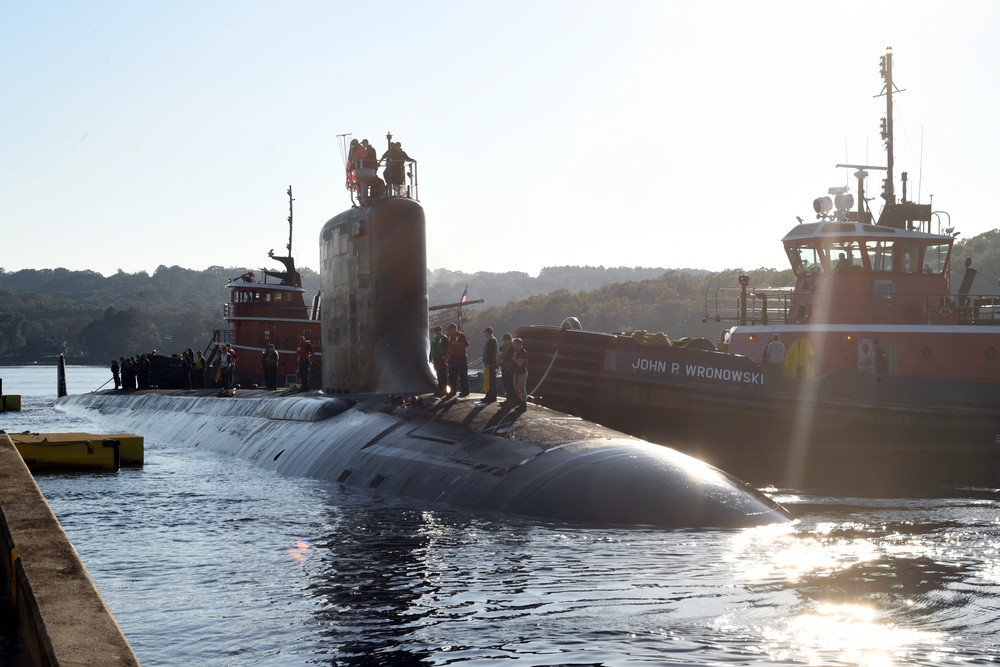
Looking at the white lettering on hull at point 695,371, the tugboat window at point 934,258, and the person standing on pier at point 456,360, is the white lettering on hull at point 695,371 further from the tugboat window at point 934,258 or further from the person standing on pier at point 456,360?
the person standing on pier at point 456,360

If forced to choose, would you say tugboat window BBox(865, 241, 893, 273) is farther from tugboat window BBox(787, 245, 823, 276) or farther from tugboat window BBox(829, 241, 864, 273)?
tugboat window BBox(787, 245, 823, 276)

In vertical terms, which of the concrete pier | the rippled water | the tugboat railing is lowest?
the rippled water

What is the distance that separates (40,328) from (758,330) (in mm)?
184713

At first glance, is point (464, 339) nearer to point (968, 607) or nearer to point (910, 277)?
point (968, 607)

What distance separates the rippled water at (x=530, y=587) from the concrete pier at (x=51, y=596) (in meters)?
0.99

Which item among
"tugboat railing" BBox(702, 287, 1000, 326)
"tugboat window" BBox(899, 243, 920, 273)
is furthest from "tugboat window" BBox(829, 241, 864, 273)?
"tugboat window" BBox(899, 243, 920, 273)

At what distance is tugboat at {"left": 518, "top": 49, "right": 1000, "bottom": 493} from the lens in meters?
23.7

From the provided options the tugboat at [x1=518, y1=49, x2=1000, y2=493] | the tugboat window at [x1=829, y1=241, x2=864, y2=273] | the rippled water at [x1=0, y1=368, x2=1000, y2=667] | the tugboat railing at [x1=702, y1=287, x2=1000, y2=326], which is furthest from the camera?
the tugboat window at [x1=829, y1=241, x2=864, y2=273]

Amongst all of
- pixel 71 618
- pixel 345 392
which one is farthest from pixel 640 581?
pixel 345 392

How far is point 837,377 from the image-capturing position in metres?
23.9

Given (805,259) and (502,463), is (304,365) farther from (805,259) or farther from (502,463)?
(502,463)

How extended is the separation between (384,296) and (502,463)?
6190mm

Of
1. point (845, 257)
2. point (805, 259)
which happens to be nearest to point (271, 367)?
point (805, 259)

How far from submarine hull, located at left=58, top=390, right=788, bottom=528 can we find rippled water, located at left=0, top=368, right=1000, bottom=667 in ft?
1.12
